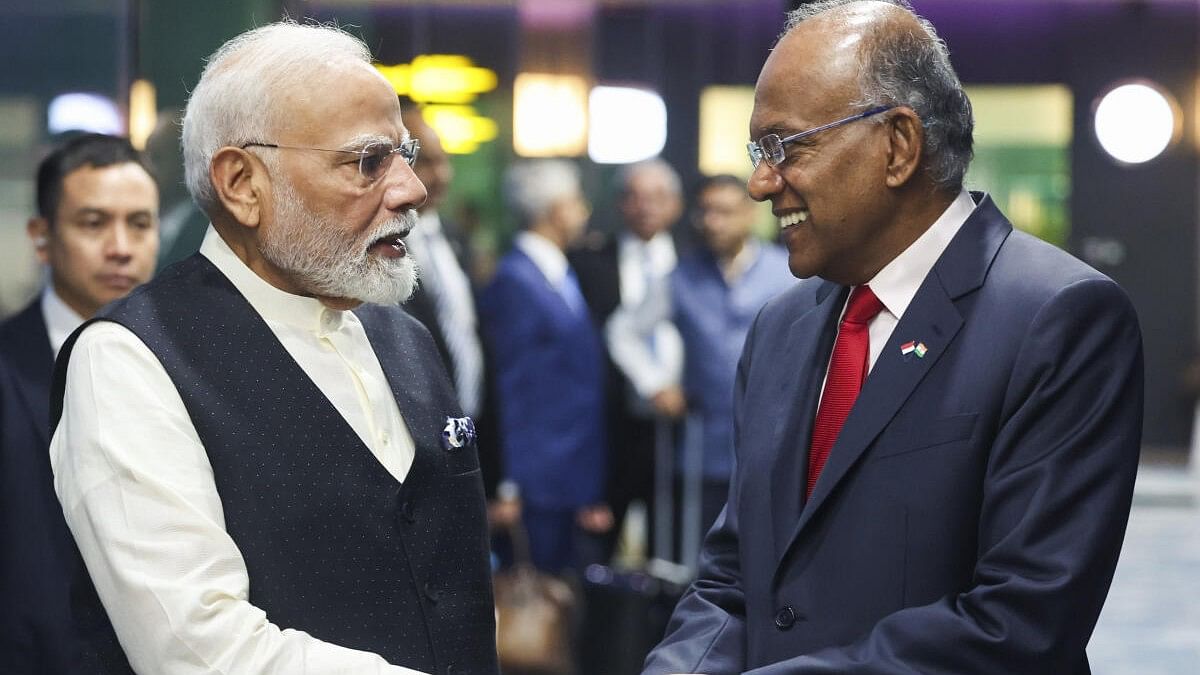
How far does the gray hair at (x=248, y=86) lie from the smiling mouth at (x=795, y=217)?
67 cm

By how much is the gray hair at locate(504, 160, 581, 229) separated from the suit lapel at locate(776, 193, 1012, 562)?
4150mm

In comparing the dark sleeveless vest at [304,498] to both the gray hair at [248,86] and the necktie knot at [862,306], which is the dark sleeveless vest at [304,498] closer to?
the gray hair at [248,86]

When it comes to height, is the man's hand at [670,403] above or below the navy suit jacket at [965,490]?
below

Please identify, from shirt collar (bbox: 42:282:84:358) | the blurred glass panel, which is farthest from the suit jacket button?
the blurred glass panel

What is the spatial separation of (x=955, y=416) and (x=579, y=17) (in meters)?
9.53

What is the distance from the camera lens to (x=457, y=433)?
2.33 metres

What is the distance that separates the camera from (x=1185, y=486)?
1124 centimetres

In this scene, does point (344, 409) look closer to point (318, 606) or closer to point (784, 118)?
point (318, 606)

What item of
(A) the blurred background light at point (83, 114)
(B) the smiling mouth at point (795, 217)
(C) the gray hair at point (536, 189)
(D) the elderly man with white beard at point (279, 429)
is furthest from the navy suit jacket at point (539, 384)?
(B) the smiling mouth at point (795, 217)

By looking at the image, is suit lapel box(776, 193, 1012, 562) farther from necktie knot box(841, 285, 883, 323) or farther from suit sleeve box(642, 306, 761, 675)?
suit sleeve box(642, 306, 761, 675)

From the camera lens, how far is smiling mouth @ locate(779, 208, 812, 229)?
2.14 m

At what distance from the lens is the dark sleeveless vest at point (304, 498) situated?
205cm

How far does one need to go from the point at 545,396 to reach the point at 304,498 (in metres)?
3.87

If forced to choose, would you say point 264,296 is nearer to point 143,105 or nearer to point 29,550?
point 29,550
